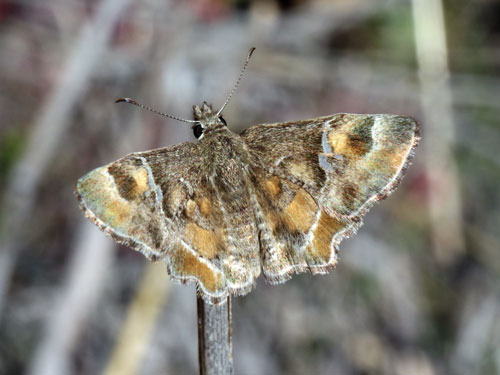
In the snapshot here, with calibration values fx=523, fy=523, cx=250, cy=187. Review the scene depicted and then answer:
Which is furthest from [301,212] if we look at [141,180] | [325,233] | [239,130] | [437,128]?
[437,128]

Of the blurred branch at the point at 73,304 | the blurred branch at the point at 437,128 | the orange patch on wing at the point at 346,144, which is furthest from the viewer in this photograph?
the blurred branch at the point at 437,128

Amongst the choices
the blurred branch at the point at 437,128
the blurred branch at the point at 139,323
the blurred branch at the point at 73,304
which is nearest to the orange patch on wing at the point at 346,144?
the blurred branch at the point at 139,323

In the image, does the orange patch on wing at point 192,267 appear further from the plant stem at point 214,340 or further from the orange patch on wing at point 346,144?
the orange patch on wing at point 346,144

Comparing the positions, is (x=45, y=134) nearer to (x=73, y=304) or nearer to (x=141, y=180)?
(x=73, y=304)

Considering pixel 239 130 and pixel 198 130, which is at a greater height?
pixel 239 130

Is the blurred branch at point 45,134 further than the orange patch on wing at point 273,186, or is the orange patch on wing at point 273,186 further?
the blurred branch at point 45,134

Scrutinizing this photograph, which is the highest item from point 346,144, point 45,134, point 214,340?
point 45,134
